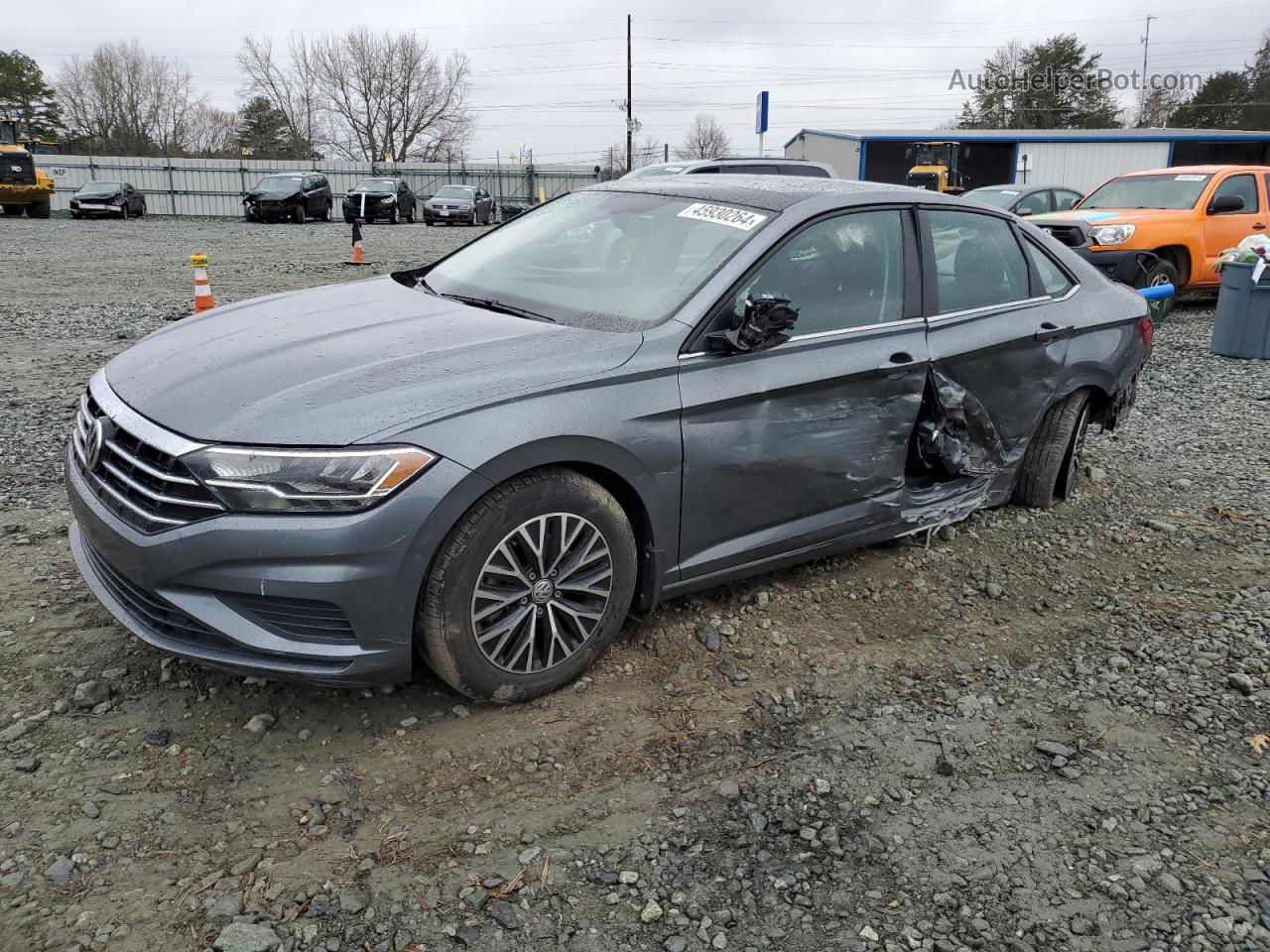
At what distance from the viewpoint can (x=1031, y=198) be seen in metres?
15.5

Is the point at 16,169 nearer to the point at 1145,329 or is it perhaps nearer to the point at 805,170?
the point at 805,170

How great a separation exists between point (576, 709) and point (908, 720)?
109 centimetres

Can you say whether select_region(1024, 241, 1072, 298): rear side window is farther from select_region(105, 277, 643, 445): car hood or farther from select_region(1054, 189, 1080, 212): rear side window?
select_region(1054, 189, 1080, 212): rear side window

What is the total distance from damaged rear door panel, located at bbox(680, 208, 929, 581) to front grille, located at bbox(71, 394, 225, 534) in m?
1.51

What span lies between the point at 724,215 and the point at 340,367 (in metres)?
1.63

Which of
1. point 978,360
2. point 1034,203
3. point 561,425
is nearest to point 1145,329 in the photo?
point 978,360

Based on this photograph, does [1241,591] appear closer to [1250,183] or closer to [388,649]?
[388,649]

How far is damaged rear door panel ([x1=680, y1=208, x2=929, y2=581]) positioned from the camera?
3.35m

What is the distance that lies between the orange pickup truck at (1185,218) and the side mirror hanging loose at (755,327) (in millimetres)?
8991

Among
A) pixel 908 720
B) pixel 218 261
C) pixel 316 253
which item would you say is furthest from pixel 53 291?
pixel 908 720

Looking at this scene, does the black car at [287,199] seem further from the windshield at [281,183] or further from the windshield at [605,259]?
the windshield at [605,259]

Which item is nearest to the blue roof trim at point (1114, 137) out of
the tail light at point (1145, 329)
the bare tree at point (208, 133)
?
the tail light at point (1145, 329)

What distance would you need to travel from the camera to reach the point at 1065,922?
2340 mm

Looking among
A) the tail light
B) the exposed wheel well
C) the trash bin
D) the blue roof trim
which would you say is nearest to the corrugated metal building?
the blue roof trim
